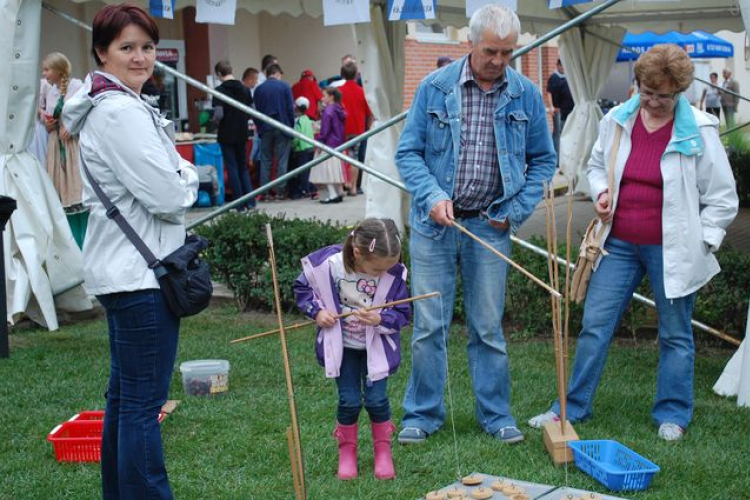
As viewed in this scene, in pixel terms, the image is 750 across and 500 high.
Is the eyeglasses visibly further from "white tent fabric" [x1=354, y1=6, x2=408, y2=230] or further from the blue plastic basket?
"white tent fabric" [x1=354, y1=6, x2=408, y2=230]

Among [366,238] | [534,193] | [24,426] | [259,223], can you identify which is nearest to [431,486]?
[366,238]

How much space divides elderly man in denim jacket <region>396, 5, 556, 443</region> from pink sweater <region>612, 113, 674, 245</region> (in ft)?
1.23

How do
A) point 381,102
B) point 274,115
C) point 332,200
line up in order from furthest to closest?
point 332,200 < point 274,115 < point 381,102

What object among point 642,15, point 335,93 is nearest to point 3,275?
point 642,15

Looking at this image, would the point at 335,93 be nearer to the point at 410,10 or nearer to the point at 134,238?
the point at 410,10

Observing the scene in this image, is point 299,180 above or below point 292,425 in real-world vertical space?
below

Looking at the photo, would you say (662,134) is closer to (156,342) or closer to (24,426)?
(156,342)

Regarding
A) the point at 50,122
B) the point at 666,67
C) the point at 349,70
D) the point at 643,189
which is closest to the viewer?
the point at 666,67

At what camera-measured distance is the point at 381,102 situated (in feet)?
33.5

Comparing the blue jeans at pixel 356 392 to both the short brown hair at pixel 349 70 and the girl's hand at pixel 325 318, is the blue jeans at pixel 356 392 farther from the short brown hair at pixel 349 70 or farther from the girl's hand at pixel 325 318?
the short brown hair at pixel 349 70

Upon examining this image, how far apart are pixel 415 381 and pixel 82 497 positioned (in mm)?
1580

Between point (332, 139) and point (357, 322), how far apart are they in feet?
35.3

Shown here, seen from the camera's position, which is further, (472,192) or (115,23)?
(472,192)

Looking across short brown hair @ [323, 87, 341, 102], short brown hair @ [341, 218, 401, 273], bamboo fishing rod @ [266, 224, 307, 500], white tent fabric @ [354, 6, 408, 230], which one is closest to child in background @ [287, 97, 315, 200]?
short brown hair @ [323, 87, 341, 102]
